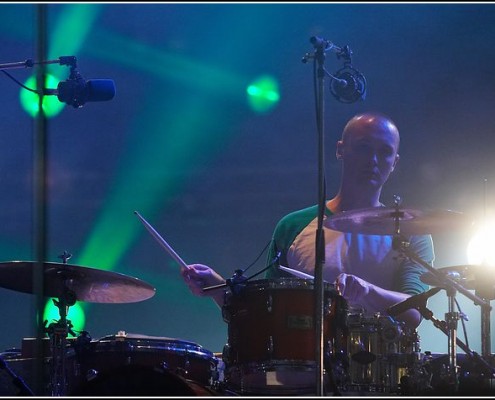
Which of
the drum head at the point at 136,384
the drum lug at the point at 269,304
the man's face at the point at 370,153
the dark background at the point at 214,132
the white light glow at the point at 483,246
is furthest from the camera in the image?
the dark background at the point at 214,132

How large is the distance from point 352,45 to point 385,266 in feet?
4.33

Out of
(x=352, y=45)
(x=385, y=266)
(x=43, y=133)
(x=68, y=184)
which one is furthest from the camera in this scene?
(x=68, y=184)

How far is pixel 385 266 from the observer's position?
394 cm

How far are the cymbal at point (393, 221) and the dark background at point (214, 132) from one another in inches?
37.2

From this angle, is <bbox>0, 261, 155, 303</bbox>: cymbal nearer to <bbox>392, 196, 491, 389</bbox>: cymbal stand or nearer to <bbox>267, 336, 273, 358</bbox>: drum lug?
<bbox>267, 336, 273, 358</bbox>: drum lug

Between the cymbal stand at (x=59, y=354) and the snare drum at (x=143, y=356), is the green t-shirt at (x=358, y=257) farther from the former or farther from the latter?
the cymbal stand at (x=59, y=354)

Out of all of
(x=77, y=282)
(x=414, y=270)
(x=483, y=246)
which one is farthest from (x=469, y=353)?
(x=77, y=282)

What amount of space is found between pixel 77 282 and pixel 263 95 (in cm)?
168

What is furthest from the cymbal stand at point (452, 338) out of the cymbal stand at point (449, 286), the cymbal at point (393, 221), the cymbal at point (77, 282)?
the cymbal at point (77, 282)

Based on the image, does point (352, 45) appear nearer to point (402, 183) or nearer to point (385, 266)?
point (402, 183)

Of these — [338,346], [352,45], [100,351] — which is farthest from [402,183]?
[100,351]

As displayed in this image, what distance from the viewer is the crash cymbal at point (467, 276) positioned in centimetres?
312

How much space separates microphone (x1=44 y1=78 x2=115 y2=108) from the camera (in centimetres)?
280

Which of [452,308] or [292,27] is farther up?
[292,27]
